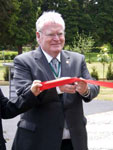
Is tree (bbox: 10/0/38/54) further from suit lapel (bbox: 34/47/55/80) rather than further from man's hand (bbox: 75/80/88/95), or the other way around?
man's hand (bbox: 75/80/88/95)

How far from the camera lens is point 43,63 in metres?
3.11

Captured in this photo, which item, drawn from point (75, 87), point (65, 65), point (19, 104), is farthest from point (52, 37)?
point (19, 104)

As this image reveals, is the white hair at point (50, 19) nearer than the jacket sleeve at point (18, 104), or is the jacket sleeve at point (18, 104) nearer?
the jacket sleeve at point (18, 104)

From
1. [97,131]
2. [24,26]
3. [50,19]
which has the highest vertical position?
[50,19]

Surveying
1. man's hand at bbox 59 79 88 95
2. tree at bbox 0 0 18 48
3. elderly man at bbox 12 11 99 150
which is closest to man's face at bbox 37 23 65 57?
elderly man at bbox 12 11 99 150

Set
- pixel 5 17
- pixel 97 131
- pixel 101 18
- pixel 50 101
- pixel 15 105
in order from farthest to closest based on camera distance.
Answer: pixel 101 18, pixel 5 17, pixel 97 131, pixel 15 105, pixel 50 101

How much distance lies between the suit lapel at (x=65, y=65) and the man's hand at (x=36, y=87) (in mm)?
324

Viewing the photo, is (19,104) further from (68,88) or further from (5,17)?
(5,17)

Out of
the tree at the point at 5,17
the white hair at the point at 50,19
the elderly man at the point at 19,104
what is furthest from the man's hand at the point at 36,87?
the tree at the point at 5,17

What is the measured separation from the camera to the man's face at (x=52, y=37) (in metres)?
3.00

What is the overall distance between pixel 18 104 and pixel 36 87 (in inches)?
12.0

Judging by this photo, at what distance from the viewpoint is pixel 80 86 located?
2861mm

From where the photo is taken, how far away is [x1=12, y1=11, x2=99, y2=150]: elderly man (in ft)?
9.75

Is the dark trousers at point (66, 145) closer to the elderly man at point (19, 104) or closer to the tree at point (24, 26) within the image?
the elderly man at point (19, 104)
